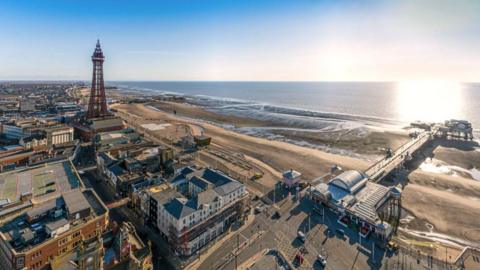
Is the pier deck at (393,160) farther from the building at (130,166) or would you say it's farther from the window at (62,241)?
the window at (62,241)

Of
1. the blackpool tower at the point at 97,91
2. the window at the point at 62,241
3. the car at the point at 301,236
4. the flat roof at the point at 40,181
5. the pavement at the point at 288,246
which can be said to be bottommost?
the pavement at the point at 288,246

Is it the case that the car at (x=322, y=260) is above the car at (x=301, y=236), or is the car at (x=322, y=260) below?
below

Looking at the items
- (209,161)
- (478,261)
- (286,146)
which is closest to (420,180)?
(478,261)

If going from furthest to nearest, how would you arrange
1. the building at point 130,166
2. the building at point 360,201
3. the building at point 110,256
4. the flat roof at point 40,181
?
the building at point 130,166
the building at point 360,201
the flat roof at point 40,181
the building at point 110,256

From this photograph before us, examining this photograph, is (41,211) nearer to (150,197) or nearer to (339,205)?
(150,197)

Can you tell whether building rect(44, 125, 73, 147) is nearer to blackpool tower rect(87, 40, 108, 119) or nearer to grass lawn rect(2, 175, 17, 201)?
blackpool tower rect(87, 40, 108, 119)

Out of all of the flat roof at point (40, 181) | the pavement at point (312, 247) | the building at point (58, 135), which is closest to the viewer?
the pavement at point (312, 247)

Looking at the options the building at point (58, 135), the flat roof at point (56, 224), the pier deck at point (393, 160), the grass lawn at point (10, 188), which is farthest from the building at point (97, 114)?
the pier deck at point (393, 160)
